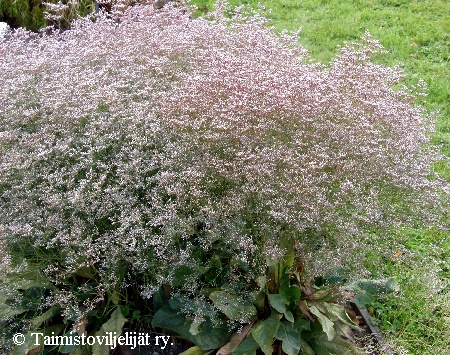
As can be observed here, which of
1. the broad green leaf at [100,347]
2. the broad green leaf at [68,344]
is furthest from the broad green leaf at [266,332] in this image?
the broad green leaf at [68,344]

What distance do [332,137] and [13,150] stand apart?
188 centimetres

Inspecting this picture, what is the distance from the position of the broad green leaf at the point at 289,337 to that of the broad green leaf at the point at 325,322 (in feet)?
Answer: 0.51

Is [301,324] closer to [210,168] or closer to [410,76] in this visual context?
[210,168]

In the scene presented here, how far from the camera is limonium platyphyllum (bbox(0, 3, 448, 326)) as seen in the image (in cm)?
260

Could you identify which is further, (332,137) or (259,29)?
(259,29)

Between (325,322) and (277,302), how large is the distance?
313 mm

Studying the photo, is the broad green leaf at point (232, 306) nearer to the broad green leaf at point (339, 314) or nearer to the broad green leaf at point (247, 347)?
the broad green leaf at point (247, 347)

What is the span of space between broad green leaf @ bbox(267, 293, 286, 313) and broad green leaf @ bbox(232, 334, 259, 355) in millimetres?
249

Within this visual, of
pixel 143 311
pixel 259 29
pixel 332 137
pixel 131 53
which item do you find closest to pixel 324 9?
Result: pixel 259 29

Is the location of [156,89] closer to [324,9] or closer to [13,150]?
→ [13,150]

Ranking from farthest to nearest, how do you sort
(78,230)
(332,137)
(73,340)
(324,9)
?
(324,9) < (73,340) < (332,137) < (78,230)

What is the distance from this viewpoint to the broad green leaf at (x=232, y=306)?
2.80 meters

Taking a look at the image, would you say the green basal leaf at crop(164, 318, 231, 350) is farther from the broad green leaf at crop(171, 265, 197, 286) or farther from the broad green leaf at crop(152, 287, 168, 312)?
the broad green leaf at crop(171, 265, 197, 286)

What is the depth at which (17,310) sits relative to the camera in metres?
3.06
